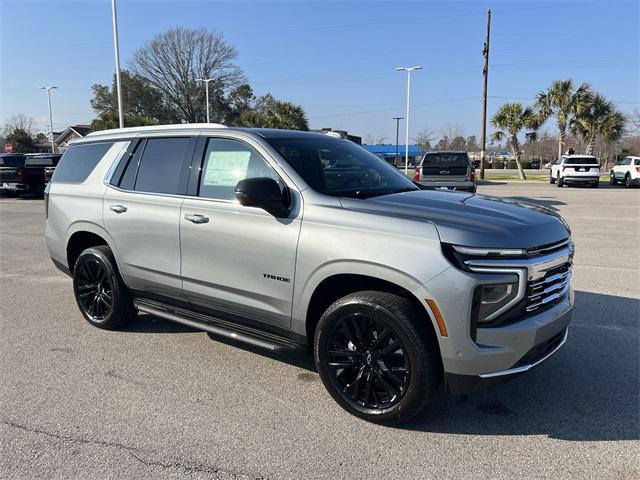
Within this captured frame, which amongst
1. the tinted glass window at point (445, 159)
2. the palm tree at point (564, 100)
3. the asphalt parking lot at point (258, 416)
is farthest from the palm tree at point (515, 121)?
the asphalt parking lot at point (258, 416)

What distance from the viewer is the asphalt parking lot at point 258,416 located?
274 centimetres

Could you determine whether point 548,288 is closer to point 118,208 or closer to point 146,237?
point 146,237

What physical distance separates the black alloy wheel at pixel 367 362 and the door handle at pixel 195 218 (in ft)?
4.43

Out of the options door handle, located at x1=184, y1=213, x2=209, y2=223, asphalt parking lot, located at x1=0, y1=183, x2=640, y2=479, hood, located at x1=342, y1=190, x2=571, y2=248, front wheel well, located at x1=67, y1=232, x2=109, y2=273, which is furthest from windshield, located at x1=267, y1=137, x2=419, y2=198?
front wheel well, located at x1=67, y1=232, x2=109, y2=273

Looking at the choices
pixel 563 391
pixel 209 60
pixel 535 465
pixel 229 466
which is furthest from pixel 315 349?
pixel 209 60

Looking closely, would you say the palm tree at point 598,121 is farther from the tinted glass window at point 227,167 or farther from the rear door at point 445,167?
the tinted glass window at point 227,167

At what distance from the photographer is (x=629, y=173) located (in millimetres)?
25859

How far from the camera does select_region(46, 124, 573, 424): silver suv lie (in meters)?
2.80

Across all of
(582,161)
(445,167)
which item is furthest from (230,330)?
(582,161)

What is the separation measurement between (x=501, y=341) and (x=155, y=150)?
3277 mm

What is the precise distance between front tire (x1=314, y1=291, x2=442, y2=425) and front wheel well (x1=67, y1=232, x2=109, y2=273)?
9.53ft

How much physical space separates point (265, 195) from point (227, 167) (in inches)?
31.2

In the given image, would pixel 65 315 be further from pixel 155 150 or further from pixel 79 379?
pixel 155 150

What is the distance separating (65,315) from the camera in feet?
17.7
